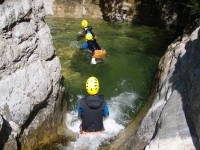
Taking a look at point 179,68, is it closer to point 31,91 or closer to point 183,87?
point 183,87

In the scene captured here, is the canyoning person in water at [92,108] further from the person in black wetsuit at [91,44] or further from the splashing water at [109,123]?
the person in black wetsuit at [91,44]

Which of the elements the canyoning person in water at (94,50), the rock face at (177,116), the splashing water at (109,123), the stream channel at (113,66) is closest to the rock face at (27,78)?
the splashing water at (109,123)

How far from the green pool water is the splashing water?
0.31ft

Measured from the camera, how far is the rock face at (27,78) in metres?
4.44

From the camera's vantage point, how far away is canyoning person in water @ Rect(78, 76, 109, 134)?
17.0 ft

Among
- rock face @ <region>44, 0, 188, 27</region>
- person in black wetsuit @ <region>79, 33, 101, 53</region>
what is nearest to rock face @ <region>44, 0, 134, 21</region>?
rock face @ <region>44, 0, 188, 27</region>

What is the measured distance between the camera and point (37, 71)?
504cm

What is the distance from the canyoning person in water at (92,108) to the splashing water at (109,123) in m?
0.19

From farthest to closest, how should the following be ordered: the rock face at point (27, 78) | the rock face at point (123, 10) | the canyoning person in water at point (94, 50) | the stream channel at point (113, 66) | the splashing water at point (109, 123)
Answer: the rock face at point (123, 10)
the canyoning person in water at point (94, 50)
the stream channel at point (113, 66)
the splashing water at point (109, 123)
the rock face at point (27, 78)

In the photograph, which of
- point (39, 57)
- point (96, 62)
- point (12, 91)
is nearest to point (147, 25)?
point (96, 62)

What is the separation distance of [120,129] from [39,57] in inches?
105

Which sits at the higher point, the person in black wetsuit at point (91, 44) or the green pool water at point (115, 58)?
the person in black wetsuit at point (91, 44)

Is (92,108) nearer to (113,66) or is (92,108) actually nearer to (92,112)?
(92,112)

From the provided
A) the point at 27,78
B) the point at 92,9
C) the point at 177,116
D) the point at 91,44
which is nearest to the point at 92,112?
the point at 27,78
